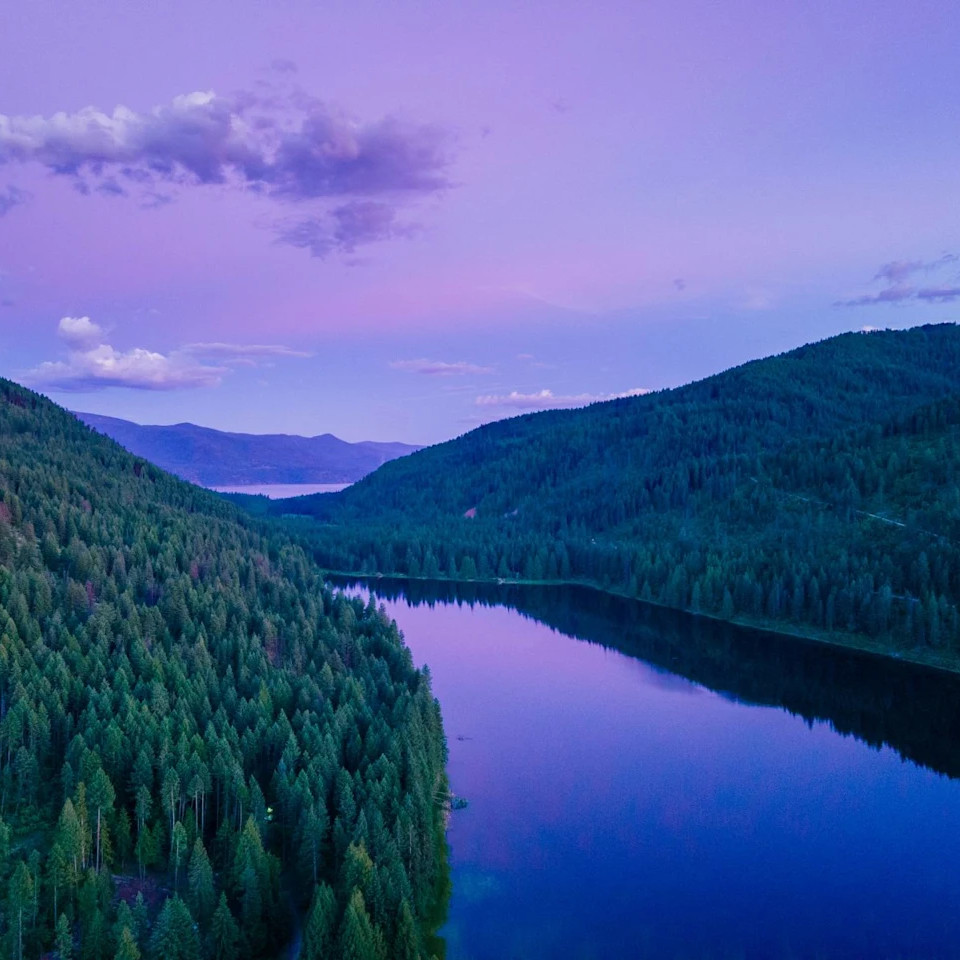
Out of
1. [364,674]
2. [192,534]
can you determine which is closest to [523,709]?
[364,674]

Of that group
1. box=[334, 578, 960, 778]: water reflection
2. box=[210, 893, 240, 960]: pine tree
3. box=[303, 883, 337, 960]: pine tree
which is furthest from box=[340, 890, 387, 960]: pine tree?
box=[334, 578, 960, 778]: water reflection

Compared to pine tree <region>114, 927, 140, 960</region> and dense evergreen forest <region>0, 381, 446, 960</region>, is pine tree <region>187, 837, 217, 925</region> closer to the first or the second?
dense evergreen forest <region>0, 381, 446, 960</region>

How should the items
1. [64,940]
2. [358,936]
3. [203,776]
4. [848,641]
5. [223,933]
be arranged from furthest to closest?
[848,641] < [203,776] < [223,933] < [64,940] < [358,936]

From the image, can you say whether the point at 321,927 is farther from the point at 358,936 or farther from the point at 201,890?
the point at 201,890

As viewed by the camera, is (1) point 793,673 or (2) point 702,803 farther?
(1) point 793,673

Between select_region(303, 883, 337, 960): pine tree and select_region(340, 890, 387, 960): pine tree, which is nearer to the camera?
select_region(340, 890, 387, 960): pine tree

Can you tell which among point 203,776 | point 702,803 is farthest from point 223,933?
point 702,803
